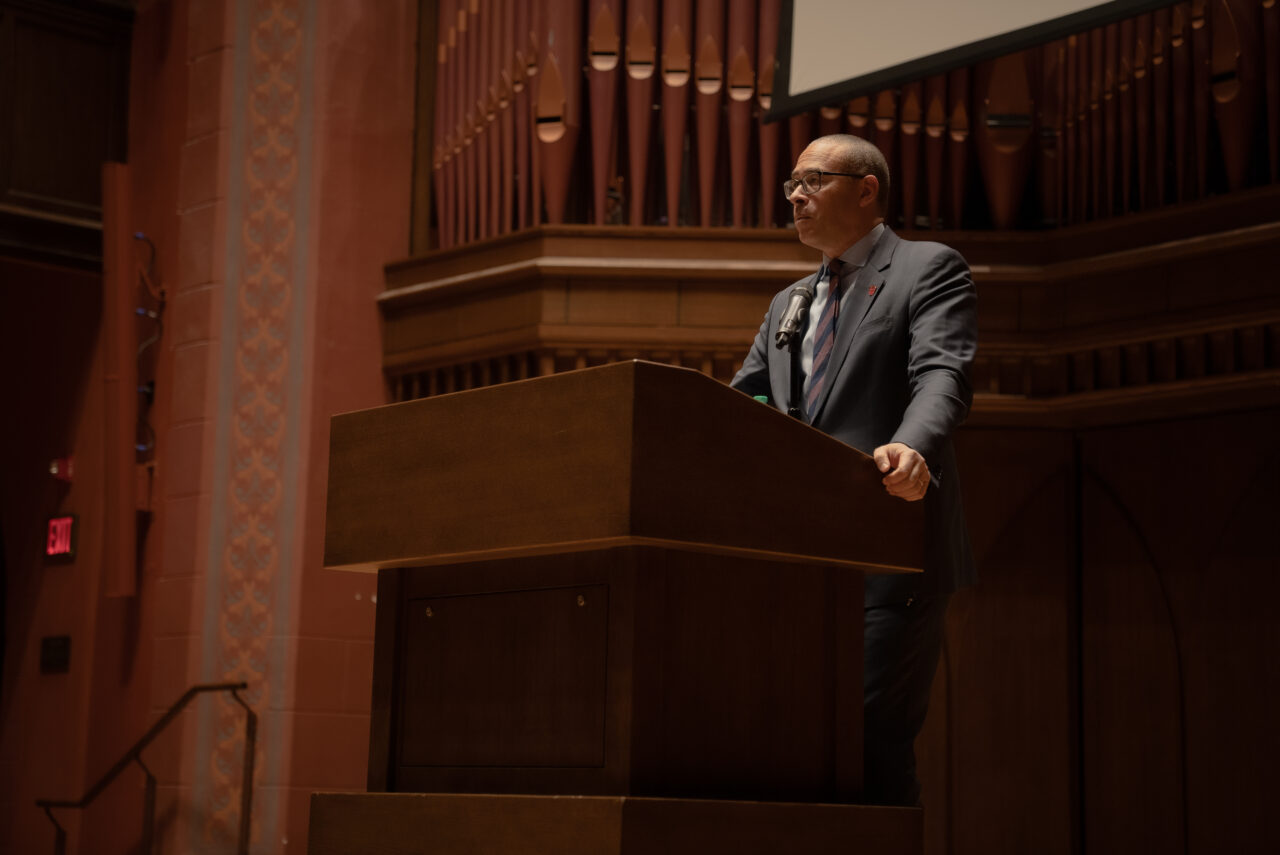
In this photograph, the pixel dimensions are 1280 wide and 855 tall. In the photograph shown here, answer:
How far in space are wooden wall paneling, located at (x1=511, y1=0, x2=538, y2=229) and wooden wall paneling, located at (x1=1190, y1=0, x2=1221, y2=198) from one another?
199 cm

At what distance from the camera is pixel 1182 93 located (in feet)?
14.3

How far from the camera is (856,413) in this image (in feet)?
7.68

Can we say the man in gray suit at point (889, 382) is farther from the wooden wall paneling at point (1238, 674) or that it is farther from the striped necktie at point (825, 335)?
the wooden wall paneling at point (1238, 674)

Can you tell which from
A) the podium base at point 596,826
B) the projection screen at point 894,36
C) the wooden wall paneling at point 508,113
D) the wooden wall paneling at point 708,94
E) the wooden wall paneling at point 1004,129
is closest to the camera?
the podium base at point 596,826

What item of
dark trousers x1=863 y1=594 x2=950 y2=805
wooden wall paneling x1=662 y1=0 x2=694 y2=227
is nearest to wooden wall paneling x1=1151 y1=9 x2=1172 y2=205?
wooden wall paneling x1=662 y1=0 x2=694 y2=227

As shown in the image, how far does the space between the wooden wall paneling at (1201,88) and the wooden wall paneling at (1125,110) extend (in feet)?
0.61

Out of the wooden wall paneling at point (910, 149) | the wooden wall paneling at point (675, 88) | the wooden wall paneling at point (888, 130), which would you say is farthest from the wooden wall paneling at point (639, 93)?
the wooden wall paneling at point (910, 149)

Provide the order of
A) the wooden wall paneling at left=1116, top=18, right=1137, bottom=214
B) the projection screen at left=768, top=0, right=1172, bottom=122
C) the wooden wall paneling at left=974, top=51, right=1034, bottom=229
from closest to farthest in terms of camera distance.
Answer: the projection screen at left=768, top=0, right=1172, bottom=122 → the wooden wall paneling at left=1116, top=18, right=1137, bottom=214 → the wooden wall paneling at left=974, top=51, right=1034, bottom=229

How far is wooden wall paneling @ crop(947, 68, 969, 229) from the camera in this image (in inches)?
183

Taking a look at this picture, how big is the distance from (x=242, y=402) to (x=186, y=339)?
37 cm

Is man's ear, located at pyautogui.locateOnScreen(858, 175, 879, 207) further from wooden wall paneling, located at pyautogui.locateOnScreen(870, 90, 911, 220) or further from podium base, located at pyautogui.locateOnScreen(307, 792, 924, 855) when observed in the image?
wooden wall paneling, located at pyautogui.locateOnScreen(870, 90, 911, 220)

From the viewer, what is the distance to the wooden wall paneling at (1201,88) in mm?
4297

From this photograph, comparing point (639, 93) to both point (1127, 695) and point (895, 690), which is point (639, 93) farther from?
point (895, 690)

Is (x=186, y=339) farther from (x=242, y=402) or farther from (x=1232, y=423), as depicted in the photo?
(x=1232, y=423)
